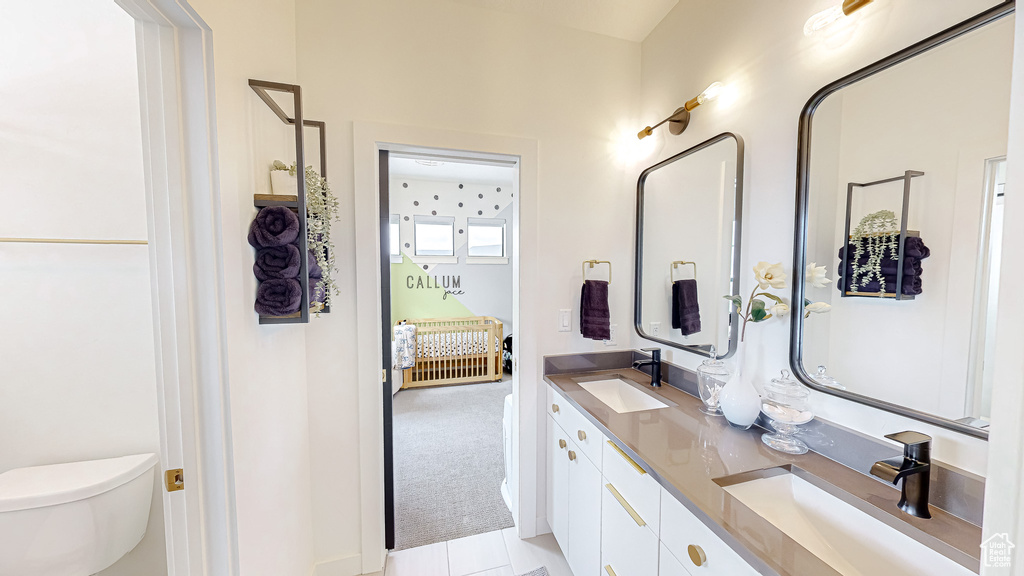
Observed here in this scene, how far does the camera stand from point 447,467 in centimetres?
250

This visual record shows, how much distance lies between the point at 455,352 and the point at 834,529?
3.73 metres

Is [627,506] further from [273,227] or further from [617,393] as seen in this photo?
[273,227]

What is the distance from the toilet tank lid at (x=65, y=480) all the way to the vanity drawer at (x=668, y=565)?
1740 millimetres

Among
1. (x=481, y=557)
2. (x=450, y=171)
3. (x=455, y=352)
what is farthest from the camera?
(x=455, y=352)

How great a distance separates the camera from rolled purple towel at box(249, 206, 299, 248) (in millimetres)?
1038

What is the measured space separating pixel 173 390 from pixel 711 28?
2.26 meters

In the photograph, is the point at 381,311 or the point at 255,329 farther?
the point at 381,311

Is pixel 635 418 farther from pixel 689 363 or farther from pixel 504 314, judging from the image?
pixel 504 314

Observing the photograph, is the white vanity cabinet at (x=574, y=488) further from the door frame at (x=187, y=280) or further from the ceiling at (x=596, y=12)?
the ceiling at (x=596, y=12)

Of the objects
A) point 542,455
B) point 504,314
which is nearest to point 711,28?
point 542,455

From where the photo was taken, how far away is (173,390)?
2.71 ft

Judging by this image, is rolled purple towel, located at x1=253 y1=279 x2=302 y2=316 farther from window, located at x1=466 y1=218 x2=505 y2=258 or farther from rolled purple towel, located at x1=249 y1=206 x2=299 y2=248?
window, located at x1=466 y1=218 x2=505 y2=258

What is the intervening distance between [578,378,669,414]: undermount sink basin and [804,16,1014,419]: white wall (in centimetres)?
81

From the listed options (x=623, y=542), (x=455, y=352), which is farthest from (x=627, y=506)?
(x=455, y=352)
